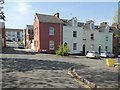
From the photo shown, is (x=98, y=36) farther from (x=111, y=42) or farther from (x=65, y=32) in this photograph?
(x=65, y=32)

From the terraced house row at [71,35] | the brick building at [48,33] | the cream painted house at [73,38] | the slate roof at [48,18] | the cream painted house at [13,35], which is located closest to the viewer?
the brick building at [48,33]

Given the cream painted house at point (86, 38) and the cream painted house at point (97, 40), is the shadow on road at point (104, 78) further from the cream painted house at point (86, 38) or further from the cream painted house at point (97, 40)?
the cream painted house at point (97, 40)

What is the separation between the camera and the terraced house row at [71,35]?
50594 mm

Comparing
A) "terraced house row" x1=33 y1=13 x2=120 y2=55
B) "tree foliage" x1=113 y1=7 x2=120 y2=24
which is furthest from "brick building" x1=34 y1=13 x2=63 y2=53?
"tree foliage" x1=113 y1=7 x2=120 y2=24

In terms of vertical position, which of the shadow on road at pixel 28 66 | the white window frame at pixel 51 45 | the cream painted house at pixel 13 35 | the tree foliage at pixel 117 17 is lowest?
the shadow on road at pixel 28 66

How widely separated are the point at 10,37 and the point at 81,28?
110 meters

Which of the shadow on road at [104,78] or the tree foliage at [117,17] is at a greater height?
the tree foliage at [117,17]

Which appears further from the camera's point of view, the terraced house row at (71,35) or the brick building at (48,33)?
the terraced house row at (71,35)

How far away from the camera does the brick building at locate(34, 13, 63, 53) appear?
50.2 meters

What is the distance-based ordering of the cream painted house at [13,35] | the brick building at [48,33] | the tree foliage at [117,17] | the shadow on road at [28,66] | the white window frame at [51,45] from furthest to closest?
1. the cream painted house at [13,35]
2. the white window frame at [51,45]
3. the brick building at [48,33]
4. the tree foliage at [117,17]
5. the shadow on road at [28,66]

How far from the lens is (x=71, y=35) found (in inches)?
2104

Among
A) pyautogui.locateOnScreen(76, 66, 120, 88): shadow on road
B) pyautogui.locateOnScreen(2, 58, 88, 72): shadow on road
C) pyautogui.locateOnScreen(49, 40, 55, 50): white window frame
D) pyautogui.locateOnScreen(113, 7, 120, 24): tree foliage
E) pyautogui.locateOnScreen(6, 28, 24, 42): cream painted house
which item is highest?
pyautogui.locateOnScreen(6, 28, 24, 42): cream painted house

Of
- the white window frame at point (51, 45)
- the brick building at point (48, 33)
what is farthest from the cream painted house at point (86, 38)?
the white window frame at point (51, 45)

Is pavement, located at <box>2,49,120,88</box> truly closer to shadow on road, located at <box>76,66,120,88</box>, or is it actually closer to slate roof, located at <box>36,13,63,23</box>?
shadow on road, located at <box>76,66,120,88</box>
